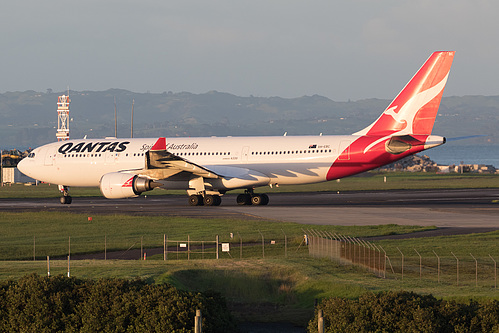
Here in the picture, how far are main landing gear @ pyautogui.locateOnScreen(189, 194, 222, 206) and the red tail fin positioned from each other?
38.0ft

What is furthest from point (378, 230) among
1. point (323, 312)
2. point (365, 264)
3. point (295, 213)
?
point (323, 312)

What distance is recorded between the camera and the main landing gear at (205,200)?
50.4 meters

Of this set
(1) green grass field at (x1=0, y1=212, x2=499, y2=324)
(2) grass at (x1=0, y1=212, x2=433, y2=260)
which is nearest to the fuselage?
(2) grass at (x1=0, y1=212, x2=433, y2=260)

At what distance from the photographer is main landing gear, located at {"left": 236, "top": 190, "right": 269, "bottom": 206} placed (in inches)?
2035

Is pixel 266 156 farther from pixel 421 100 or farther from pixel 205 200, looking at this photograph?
pixel 421 100

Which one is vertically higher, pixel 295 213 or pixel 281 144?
pixel 281 144

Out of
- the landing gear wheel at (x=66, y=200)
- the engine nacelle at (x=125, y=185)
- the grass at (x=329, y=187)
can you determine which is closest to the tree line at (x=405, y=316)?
the engine nacelle at (x=125, y=185)

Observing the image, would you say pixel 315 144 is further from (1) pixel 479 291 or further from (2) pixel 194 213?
(1) pixel 479 291

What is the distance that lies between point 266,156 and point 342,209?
6.07 m

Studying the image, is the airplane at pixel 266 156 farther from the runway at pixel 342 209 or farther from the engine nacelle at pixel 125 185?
the runway at pixel 342 209

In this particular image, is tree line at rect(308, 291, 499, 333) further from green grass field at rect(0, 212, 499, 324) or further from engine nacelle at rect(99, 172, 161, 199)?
engine nacelle at rect(99, 172, 161, 199)

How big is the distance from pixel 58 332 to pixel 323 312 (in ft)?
18.4

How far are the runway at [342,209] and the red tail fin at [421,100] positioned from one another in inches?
202

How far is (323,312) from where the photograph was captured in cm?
1538
